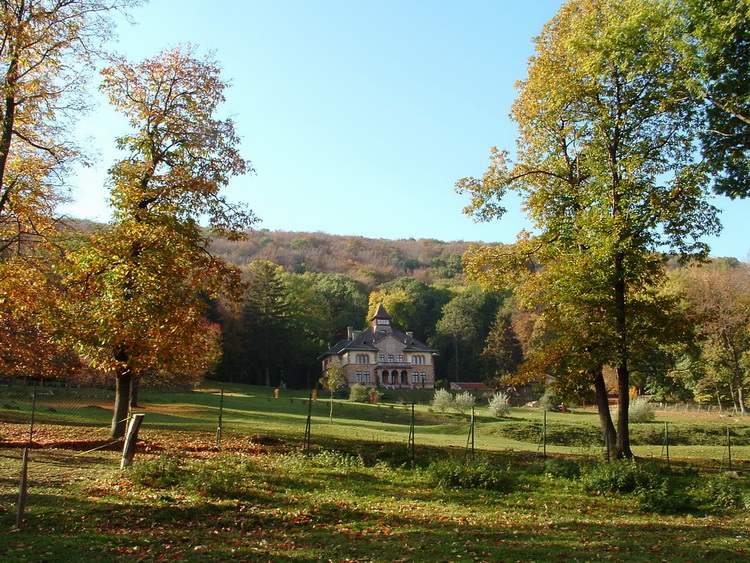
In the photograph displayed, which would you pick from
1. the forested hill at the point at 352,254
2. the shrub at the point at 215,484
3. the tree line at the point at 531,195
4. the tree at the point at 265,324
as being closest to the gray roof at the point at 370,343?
the tree at the point at 265,324

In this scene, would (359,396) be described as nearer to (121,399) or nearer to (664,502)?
(121,399)

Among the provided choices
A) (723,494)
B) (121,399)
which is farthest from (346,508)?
(121,399)

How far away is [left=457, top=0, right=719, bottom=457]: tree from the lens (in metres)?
14.7

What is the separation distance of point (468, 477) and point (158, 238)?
30.5 feet

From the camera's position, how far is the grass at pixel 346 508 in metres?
7.61

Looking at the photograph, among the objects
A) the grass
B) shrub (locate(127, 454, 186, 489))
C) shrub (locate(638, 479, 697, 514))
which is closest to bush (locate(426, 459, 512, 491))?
the grass

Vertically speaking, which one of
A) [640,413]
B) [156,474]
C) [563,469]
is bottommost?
[640,413]

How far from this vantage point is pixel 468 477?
41.1ft

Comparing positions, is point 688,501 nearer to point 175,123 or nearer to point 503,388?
point 175,123

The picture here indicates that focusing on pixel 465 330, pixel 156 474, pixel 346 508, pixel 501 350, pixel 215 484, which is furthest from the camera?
pixel 465 330

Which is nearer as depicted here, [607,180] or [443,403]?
[607,180]

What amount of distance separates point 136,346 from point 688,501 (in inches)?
522

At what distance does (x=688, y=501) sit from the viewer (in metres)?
12.3

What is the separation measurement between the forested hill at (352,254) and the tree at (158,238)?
91.6 metres
